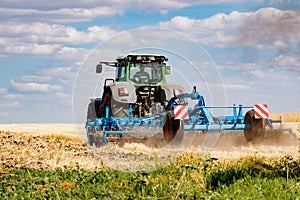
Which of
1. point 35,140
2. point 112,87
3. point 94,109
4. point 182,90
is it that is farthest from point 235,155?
point 35,140

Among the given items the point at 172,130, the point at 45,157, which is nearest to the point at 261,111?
the point at 172,130

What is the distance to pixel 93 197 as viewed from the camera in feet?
22.9

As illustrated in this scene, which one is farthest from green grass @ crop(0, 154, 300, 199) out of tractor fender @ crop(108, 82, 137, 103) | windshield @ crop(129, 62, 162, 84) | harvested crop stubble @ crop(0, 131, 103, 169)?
windshield @ crop(129, 62, 162, 84)

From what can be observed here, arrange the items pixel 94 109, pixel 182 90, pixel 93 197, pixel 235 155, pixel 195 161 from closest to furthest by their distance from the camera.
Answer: pixel 93 197 < pixel 195 161 < pixel 235 155 < pixel 182 90 < pixel 94 109

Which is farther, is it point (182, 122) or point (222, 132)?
point (222, 132)

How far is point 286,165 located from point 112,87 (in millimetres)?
6944

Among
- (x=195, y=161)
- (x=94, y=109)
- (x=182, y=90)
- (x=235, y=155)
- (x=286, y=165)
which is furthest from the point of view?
(x=94, y=109)

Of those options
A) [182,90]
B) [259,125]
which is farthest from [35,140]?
[259,125]

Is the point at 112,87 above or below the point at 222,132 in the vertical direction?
above

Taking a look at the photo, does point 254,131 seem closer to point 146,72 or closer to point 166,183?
point 146,72

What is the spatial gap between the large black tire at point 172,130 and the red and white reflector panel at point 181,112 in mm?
131

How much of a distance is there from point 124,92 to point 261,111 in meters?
3.70

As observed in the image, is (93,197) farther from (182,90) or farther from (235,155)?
(182,90)

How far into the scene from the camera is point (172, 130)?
46.3ft
